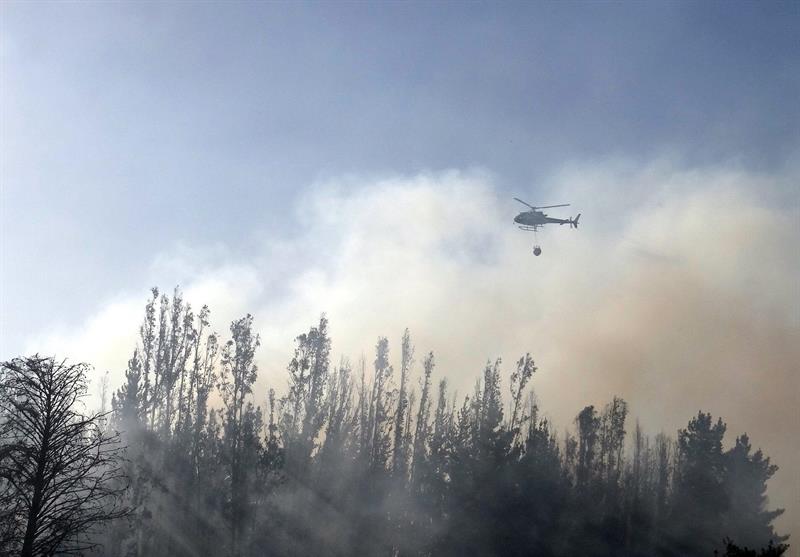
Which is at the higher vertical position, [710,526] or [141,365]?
[141,365]

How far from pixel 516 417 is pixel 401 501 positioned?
1155 inches

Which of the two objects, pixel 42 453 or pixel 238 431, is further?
pixel 238 431

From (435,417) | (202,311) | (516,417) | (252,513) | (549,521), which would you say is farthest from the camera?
(435,417)

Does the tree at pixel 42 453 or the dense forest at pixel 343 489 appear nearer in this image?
the tree at pixel 42 453

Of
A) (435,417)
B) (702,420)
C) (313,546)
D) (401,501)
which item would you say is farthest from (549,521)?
(435,417)

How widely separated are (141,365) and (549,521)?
3047 cm

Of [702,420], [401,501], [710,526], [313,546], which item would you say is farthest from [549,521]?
[702,420]

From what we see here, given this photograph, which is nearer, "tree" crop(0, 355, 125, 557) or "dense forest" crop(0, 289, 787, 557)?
"tree" crop(0, 355, 125, 557)

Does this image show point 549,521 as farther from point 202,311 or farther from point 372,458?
point 202,311

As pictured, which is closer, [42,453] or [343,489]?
[42,453]

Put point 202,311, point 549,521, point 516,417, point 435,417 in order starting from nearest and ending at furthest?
1. point 549,521
2. point 202,311
3. point 516,417
4. point 435,417

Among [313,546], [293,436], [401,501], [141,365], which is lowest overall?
[313,546]

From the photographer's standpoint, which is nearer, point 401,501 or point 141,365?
point 401,501

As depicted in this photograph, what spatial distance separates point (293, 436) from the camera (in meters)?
56.0
